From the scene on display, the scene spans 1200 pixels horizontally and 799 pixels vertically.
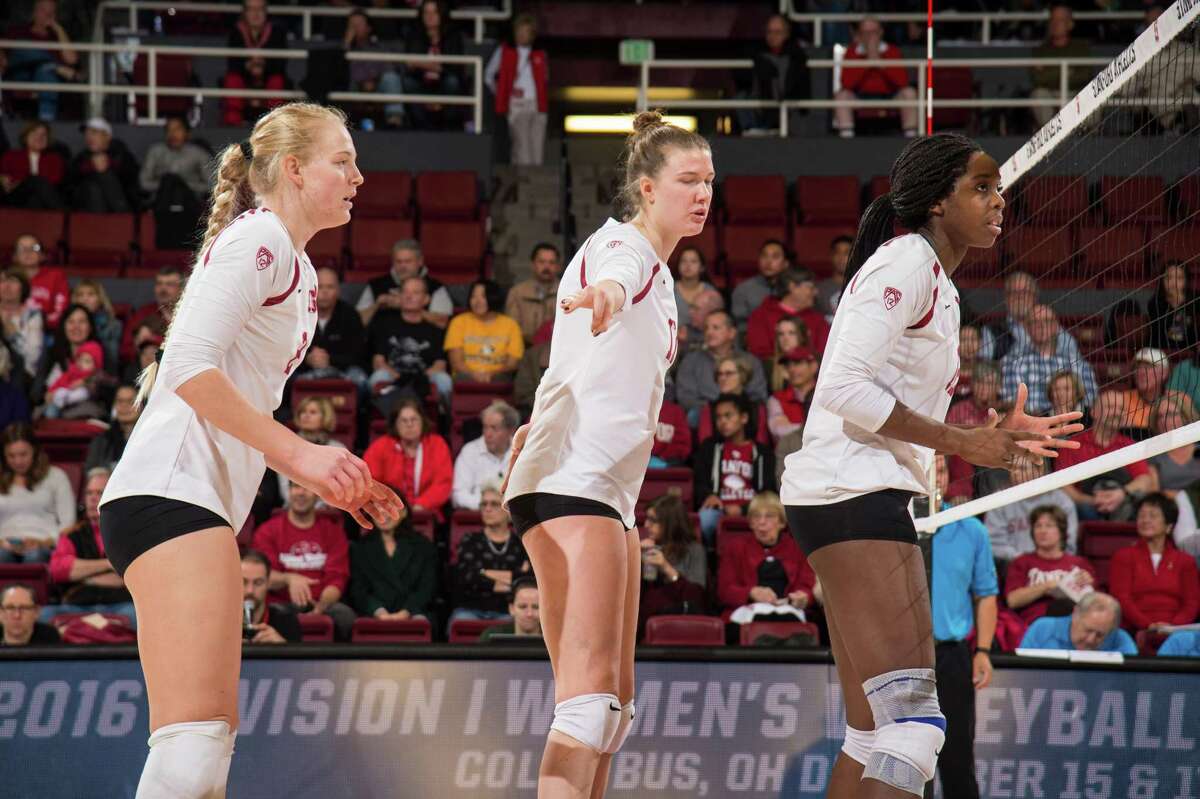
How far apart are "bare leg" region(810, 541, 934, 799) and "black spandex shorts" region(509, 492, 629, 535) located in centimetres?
61

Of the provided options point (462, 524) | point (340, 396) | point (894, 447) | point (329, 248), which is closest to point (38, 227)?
point (329, 248)

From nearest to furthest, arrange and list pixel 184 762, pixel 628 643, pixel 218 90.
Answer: pixel 184 762
pixel 628 643
pixel 218 90

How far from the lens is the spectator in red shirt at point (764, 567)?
8570mm

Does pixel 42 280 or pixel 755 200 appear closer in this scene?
pixel 42 280

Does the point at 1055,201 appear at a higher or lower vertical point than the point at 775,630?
higher

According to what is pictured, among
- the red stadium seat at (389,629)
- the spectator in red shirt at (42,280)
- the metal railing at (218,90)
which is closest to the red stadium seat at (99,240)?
the spectator in red shirt at (42,280)

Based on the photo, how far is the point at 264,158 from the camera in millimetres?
3705

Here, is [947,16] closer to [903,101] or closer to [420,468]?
[903,101]

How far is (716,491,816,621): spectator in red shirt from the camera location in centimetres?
857

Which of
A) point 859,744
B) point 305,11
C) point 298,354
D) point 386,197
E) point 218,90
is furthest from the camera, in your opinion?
point 305,11

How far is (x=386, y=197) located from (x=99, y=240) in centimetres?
256

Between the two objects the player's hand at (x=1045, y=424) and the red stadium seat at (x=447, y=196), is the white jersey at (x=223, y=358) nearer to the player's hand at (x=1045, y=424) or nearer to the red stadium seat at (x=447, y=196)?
the player's hand at (x=1045, y=424)

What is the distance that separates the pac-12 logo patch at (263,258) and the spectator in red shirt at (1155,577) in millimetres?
6576

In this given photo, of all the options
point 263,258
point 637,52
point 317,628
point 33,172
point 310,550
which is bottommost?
point 317,628
